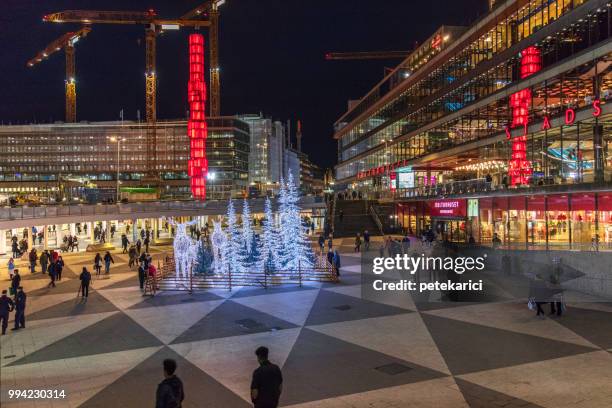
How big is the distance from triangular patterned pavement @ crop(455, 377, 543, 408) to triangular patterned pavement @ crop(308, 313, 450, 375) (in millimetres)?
1164

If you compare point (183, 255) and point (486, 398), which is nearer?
point (486, 398)

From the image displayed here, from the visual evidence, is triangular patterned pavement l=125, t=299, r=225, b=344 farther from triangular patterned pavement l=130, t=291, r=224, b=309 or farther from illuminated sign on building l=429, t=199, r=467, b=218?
illuminated sign on building l=429, t=199, r=467, b=218

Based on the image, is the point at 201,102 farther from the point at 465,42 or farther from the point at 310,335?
the point at 310,335

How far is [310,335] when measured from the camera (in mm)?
16031

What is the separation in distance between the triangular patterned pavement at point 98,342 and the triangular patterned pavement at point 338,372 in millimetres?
4829

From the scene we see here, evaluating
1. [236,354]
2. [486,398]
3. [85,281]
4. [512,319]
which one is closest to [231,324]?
[236,354]

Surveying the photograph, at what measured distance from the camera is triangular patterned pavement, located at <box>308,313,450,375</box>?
13.7m

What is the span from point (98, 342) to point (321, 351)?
23.0 feet

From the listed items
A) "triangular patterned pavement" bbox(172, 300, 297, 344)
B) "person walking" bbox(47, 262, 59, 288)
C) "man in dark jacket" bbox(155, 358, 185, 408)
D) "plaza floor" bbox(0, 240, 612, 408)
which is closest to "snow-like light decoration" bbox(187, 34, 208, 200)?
"person walking" bbox(47, 262, 59, 288)

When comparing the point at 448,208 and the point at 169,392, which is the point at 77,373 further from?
the point at 448,208

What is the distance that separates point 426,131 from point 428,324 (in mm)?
43891

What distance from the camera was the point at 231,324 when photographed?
1770 centimetres

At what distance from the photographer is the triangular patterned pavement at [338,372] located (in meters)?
11.4

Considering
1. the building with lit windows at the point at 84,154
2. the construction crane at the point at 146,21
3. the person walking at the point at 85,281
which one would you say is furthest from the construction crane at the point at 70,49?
the person walking at the point at 85,281
